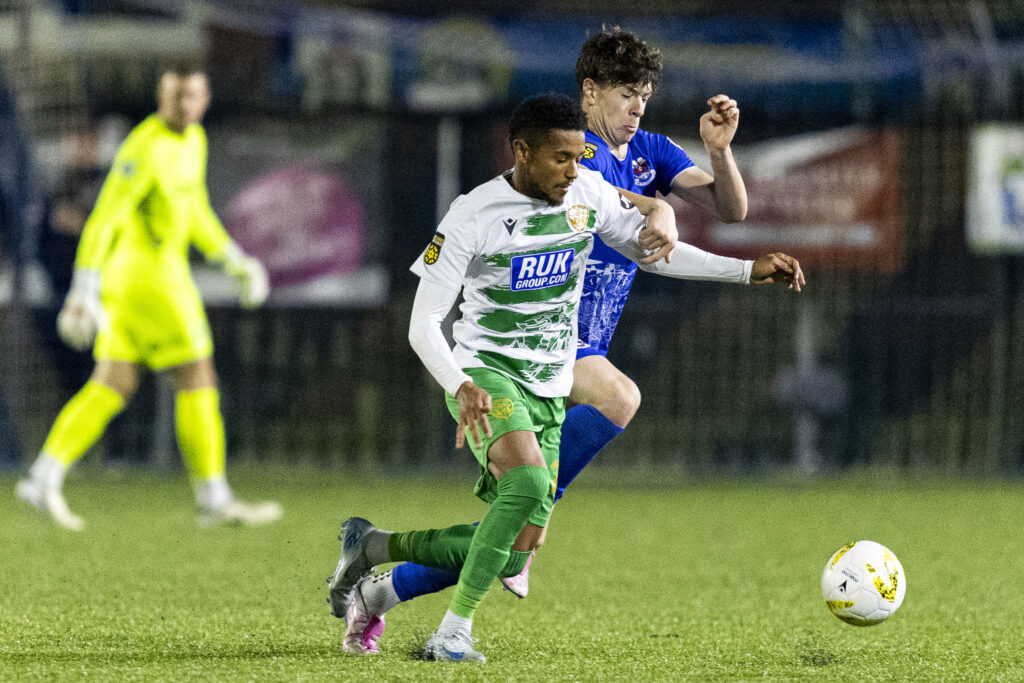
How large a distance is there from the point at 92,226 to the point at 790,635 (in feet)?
15.1

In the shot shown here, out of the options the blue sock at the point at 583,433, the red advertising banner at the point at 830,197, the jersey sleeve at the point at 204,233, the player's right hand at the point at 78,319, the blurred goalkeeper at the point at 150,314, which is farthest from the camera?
the red advertising banner at the point at 830,197

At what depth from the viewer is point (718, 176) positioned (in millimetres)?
5113

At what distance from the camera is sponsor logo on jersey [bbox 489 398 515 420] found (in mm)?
4398

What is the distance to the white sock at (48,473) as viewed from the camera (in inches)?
323

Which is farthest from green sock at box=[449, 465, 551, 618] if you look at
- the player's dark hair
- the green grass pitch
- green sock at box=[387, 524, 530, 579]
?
the player's dark hair

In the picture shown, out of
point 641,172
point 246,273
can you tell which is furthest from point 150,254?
point 641,172

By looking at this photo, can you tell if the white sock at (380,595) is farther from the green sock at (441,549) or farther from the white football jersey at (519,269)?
the white football jersey at (519,269)

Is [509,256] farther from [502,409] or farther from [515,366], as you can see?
[502,409]

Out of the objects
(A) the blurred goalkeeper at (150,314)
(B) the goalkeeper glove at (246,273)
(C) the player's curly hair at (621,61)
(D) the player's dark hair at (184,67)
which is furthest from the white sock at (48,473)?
(C) the player's curly hair at (621,61)

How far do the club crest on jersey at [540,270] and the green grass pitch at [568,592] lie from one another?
1.10 metres

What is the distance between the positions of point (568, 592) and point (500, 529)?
1.86m

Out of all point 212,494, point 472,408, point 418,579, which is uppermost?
point 472,408

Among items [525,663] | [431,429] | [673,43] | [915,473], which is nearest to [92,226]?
[431,429]

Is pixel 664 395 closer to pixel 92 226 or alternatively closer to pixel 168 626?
pixel 92 226
